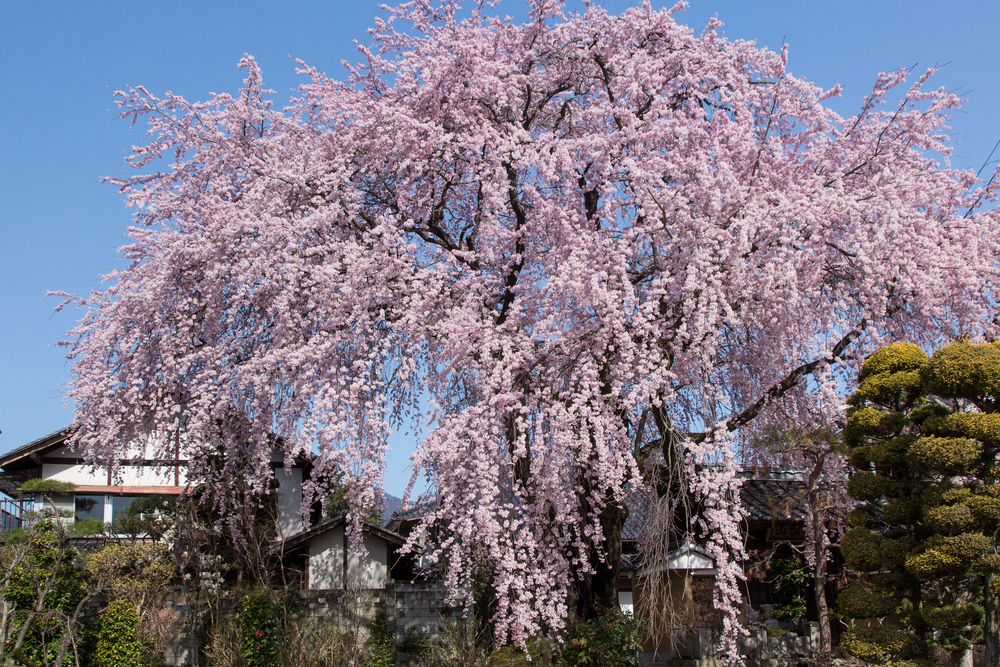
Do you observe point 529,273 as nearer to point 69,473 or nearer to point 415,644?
point 415,644

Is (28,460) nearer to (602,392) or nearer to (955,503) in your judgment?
(602,392)

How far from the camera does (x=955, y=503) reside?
9023mm

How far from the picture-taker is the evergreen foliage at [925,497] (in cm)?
901

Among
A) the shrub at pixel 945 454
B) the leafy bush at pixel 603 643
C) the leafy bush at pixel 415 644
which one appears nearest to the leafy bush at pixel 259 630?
the leafy bush at pixel 415 644

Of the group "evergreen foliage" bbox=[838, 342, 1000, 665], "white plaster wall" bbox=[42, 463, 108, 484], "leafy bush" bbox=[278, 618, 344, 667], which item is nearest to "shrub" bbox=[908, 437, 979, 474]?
"evergreen foliage" bbox=[838, 342, 1000, 665]

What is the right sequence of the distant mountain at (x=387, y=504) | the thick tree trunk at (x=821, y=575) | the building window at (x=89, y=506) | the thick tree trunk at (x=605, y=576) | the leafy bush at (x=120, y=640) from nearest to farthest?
1. the distant mountain at (x=387, y=504)
2. the thick tree trunk at (x=605, y=576)
3. the thick tree trunk at (x=821, y=575)
4. the leafy bush at (x=120, y=640)
5. the building window at (x=89, y=506)

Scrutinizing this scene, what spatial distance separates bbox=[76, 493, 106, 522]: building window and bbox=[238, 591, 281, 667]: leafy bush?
384 inches

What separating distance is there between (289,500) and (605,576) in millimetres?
12636

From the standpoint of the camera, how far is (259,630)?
558 inches

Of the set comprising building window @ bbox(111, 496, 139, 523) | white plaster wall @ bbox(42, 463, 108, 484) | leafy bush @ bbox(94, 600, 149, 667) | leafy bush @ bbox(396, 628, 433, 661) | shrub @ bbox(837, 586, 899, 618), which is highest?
white plaster wall @ bbox(42, 463, 108, 484)

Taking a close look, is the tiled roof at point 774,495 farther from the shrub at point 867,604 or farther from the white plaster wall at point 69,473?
the white plaster wall at point 69,473

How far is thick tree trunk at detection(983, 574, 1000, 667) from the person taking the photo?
934cm

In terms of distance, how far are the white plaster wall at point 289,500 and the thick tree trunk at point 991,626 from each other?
17.5 m

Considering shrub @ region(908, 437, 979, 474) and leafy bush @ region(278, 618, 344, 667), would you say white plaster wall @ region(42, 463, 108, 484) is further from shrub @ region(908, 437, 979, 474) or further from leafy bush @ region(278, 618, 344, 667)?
shrub @ region(908, 437, 979, 474)
